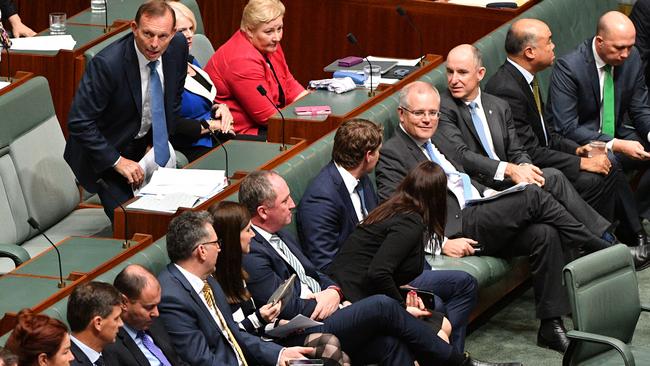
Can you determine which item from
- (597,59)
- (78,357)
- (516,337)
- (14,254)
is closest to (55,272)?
(14,254)

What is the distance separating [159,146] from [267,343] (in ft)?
3.92

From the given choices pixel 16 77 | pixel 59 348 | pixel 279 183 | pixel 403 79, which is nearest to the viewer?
pixel 59 348

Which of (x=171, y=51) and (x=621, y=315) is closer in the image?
(x=621, y=315)

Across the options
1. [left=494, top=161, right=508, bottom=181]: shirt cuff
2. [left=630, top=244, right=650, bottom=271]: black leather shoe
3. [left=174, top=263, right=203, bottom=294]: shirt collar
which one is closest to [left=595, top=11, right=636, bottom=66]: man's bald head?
[left=630, top=244, right=650, bottom=271]: black leather shoe

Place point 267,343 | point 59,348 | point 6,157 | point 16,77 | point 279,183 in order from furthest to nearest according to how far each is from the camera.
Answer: point 16,77, point 6,157, point 279,183, point 267,343, point 59,348

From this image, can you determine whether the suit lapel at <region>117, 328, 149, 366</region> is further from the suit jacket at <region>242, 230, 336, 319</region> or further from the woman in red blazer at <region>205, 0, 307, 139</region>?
the woman in red blazer at <region>205, 0, 307, 139</region>

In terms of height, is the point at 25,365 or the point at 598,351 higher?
the point at 25,365

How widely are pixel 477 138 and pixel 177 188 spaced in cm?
154

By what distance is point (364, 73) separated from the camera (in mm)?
6160

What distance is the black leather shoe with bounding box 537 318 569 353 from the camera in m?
5.42

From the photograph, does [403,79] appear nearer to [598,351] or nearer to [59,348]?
[598,351]

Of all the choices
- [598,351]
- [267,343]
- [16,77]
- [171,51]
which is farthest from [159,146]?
[598,351]

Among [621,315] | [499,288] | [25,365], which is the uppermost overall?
[25,365]

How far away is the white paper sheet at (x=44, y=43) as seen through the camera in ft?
20.2
